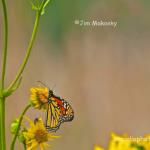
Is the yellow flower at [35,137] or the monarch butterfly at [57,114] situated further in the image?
the monarch butterfly at [57,114]

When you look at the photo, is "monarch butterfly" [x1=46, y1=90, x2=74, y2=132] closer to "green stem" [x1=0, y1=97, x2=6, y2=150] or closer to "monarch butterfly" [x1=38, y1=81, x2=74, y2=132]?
"monarch butterfly" [x1=38, y1=81, x2=74, y2=132]

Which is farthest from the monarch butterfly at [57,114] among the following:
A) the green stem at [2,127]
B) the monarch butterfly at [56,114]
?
the green stem at [2,127]

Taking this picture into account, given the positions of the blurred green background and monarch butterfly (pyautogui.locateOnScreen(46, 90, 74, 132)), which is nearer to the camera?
monarch butterfly (pyautogui.locateOnScreen(46, 90, 74, 132))

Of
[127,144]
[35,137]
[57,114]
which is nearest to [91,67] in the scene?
[57,114]

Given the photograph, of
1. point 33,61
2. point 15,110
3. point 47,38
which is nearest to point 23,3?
point 47,38

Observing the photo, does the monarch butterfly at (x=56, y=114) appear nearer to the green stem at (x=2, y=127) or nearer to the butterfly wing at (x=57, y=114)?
the butterfly wing at (x=57, y=114)

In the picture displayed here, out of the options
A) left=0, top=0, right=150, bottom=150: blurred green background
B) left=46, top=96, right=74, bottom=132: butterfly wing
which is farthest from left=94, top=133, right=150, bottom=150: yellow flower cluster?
left=0, top=0, right=150, bottom=150: blurred green background
